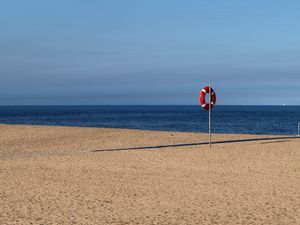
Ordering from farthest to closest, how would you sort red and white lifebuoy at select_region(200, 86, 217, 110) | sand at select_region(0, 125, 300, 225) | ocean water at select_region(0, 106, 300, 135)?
ocean water at select_region(0, 106, 300, 135)
red and white lifebuoy at select_region(200, 86, 217, 110)
sand at select_region(0, 125, 300, 225)

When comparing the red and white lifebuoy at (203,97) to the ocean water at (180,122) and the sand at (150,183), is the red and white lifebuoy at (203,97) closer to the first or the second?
the sand at (150,183)

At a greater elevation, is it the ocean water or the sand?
the sand

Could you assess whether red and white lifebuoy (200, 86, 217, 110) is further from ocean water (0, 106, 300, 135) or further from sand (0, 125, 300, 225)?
ocean water (0, 106, 300, 135)

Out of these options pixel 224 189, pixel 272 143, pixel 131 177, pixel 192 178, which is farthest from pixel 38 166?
pixel 272 143

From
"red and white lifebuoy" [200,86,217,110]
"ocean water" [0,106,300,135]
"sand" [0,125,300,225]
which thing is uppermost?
"red and white lifebuoy" [200,86,217,110]

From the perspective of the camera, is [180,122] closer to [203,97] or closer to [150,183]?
[203,97]

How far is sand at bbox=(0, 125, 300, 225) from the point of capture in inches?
289

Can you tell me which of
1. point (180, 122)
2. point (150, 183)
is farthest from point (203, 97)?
point (180, 122)

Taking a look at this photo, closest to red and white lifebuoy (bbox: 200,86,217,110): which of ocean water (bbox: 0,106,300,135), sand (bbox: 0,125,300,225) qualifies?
sand (bbox: 0,125,300,225)

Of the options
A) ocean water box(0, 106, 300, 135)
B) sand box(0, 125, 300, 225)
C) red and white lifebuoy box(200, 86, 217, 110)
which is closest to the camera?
sand box(0, 125, 300, 225)

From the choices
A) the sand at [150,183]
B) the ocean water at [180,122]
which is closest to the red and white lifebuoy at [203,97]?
the sand at [150,183]

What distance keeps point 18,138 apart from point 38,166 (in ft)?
28.3

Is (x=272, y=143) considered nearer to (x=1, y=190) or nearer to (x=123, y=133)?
(x=123, y=133)

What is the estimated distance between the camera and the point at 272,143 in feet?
60.5
